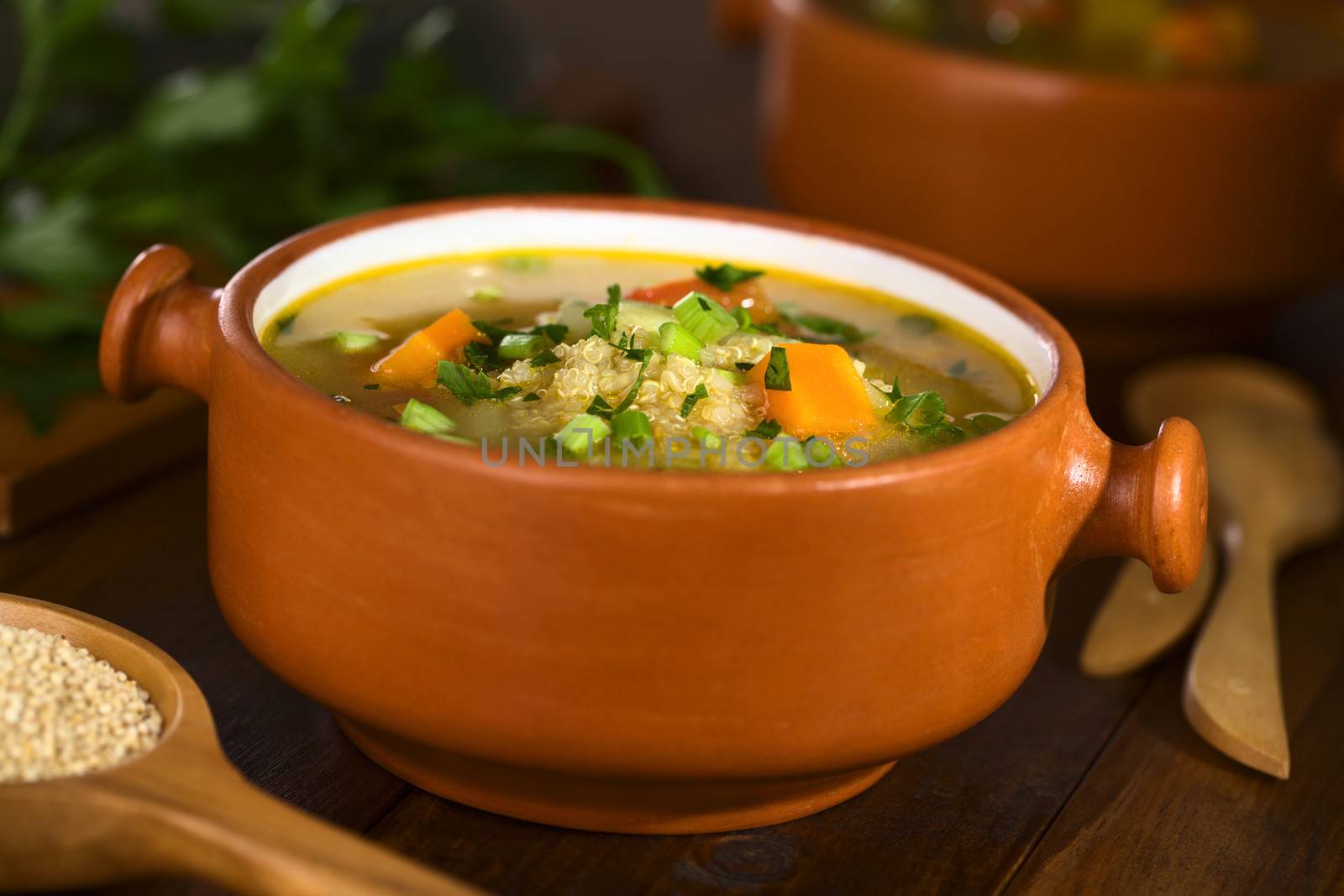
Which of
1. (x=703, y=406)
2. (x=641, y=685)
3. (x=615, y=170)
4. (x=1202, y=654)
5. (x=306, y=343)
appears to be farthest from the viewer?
(x=615, y=170)

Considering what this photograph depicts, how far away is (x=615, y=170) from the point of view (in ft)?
9.02

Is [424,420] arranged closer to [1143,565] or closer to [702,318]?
[702,318]

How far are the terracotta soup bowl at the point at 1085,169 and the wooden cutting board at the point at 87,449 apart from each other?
0.98m

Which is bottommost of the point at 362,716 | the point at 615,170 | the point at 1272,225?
the point at 615,170

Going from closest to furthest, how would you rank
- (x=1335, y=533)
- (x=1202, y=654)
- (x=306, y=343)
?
(x=306, y=343), (x=1202, y=654), (x=1335, y=533)

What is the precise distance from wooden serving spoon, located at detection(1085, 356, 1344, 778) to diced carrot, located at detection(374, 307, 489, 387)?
71 centimetres

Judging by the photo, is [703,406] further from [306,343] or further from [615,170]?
[615,170]

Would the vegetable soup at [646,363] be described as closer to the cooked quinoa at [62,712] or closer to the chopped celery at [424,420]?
the chopped celery at [424,420]

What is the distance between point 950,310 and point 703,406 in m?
0.34

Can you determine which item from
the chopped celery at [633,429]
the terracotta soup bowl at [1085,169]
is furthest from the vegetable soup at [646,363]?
the terracotta soup bowl at [1085,169]

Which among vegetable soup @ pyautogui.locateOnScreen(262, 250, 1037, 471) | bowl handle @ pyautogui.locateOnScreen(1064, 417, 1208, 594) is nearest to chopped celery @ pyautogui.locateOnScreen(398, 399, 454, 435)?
vegetable soup @ pyautogui.locateOnScreen(262, 250, 1037, 471)

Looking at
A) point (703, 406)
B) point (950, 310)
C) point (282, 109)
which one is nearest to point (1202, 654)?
point (950, 310)

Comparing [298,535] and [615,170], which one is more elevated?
[298,535]

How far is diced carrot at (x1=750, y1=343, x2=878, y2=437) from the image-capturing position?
4.05 ft
